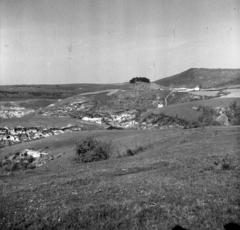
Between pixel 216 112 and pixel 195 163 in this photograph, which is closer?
pixel 195 163

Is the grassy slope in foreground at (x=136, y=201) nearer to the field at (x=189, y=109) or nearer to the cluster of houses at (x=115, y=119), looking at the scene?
the field at (x=189, y=109)

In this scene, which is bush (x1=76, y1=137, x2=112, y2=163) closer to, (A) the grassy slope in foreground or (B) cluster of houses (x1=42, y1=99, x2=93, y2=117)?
(A) the grassy slope in foreground

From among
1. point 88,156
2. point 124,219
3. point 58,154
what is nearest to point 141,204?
point 124,219

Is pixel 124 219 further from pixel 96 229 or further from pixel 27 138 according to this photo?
pixel 27 138

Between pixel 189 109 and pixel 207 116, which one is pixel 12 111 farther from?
pixel 207 116

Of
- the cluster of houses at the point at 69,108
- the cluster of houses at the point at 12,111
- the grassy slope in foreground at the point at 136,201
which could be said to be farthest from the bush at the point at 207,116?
the cluster of houses at the point at 12,111

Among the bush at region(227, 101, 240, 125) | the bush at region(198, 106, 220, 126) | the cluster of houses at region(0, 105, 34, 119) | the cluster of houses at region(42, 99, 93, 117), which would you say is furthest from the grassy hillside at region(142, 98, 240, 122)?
the cluster of houses at region(0, 105, 34, 119)

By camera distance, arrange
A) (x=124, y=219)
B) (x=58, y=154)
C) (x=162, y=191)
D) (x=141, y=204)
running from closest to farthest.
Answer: (x=124, y=219)
(x=141, y=204)
(x=162, y=191)
(x=58, y=154)
